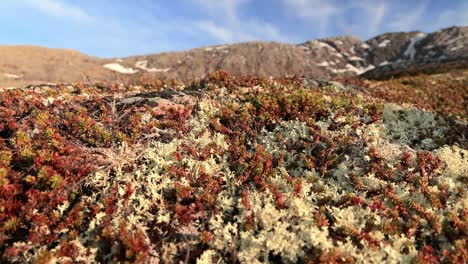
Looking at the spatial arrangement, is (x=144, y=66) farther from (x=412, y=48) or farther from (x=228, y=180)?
(x=228, y=180)

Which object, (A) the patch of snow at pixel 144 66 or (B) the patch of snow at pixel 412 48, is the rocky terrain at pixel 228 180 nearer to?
(A) the patch of snow at pixel 144 66

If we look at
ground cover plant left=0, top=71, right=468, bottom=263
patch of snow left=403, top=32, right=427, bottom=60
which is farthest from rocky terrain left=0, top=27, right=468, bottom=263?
patch of snow left=403, top=32, right=427, bottom=60

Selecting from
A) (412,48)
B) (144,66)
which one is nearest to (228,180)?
(144,66)

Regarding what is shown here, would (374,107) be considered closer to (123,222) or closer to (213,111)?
(213,111)

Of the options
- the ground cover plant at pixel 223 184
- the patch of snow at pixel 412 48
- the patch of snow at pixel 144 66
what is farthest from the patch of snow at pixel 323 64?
the ground cover plant at pixel 223 184

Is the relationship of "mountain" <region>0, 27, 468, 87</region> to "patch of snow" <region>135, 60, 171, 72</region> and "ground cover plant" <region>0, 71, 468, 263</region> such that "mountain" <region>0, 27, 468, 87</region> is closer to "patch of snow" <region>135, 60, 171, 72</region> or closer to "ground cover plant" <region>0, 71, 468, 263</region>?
"patch of snow" <region>135, 60, 171, 72</region>

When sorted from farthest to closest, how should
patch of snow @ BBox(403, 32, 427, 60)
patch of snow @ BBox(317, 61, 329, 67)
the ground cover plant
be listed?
patch of snow @ BBox(317, 61, 329, 67), patch of snow @ BBox(403, 32, 427, 60), the ground cover plant
